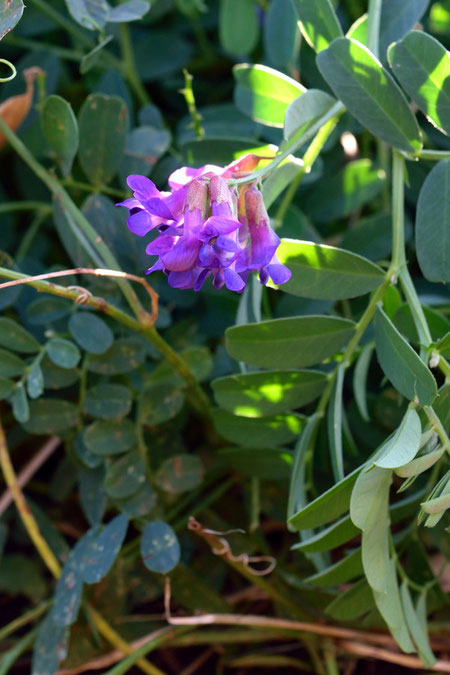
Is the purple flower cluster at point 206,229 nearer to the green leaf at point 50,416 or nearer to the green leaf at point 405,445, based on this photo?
the green leaf at point 405,445

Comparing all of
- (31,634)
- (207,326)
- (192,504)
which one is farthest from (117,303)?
(31,634)

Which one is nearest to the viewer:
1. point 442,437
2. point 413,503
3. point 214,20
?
point 442,437

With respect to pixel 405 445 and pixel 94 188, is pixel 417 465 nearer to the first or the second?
pixel 405 445

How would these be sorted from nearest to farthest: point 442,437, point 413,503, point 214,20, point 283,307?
point 442,437, point 413,503, point 283,307, point 214,20

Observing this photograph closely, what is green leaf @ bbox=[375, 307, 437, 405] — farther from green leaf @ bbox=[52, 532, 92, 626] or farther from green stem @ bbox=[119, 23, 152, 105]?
green stem @ bbox=[119, 23, 152, 105]

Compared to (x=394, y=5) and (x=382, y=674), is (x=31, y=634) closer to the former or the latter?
(x=382, y=674)

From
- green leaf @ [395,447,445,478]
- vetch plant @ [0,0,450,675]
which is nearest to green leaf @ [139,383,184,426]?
vetch plant @ [0,0,450,675]
